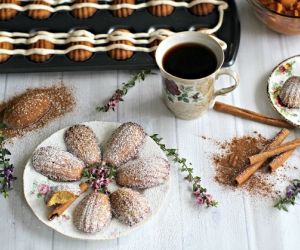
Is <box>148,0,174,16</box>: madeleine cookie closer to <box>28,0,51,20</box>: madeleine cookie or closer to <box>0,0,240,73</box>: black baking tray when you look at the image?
<box>0,0,240,73</box>: black baking tray

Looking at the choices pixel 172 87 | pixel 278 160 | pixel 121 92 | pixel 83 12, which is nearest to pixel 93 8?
pixel 83 12

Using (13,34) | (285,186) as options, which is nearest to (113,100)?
(13,34)

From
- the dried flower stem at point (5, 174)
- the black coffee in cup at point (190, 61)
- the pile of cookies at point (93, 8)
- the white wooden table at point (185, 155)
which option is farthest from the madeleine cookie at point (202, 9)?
the dried flower stem at point (5, 174)

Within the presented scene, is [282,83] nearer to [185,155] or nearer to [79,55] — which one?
[185,155]

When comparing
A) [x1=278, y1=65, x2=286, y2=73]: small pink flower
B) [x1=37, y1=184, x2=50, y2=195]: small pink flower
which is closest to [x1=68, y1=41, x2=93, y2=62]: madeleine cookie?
[x1=37, y1=184, x2=50, y2=195]: small pink flower

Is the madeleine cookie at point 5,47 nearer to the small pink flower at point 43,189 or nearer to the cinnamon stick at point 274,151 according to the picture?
the small pink flower at point 43,189

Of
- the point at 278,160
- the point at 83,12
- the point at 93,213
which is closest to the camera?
the point at 93,213
